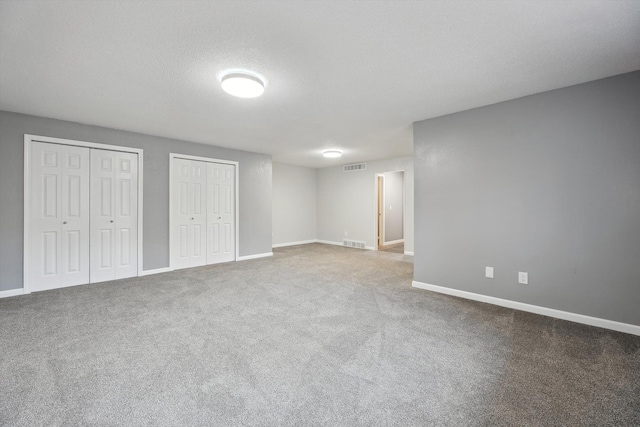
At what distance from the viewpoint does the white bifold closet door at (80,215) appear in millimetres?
3719

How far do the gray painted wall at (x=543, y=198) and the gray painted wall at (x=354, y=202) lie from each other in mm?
3095

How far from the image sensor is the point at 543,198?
9.73 ft

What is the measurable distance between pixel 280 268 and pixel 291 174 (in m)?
3.69

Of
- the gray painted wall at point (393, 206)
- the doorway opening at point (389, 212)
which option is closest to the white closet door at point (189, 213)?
the doorway opening at point (389, 212)

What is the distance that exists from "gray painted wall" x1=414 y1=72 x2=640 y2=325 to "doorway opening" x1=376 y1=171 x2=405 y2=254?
357 centimetres

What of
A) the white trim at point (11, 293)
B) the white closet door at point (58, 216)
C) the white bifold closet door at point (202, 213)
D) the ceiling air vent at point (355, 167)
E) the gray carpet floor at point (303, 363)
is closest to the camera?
the gray carpet floor at point (303, 363)

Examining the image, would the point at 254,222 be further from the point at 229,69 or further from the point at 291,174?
the point at 229,69

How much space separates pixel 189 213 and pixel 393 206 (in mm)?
5714

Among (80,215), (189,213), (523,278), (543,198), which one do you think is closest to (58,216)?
(80,215)

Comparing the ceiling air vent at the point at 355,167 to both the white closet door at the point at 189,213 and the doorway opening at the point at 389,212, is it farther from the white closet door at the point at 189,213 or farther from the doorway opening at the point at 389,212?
the white closet door at the point at 189,213

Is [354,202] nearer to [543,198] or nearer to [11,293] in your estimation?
[543,198]

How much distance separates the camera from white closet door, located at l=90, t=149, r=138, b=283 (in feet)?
13.6

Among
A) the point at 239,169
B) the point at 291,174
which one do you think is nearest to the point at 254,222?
the point at 239,169

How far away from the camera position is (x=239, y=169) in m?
5.89
